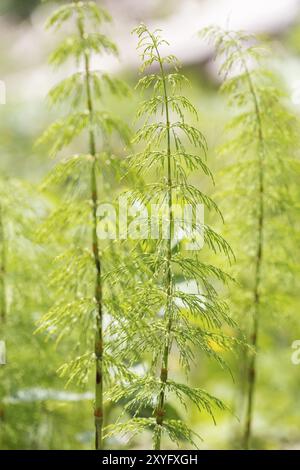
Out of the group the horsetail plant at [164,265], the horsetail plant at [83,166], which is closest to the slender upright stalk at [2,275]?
the horsetail plant at [83,166]

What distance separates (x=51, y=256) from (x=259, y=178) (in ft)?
2.58

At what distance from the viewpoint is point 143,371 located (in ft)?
6.28

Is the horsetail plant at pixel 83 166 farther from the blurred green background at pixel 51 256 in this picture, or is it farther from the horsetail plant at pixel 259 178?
the horsetail plant at pixel 259 178

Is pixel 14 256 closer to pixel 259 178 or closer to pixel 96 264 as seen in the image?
pixel 96 264

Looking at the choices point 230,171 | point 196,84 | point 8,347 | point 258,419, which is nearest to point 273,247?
point 230,171

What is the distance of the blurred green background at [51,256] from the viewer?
2.21 metres

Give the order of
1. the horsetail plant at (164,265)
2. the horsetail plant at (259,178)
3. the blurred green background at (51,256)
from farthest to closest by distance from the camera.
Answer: the blurred green background at (51,256), the horsetail plant at (259,178), the horsetail plant at (164,265)

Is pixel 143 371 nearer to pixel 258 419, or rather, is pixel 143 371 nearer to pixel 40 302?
pixel 40 302

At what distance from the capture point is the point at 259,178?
79.3 inches

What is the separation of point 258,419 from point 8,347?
1583 millimetres

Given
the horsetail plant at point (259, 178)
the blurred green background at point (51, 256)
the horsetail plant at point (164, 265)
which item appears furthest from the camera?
the blurred green background at point (51, 256)

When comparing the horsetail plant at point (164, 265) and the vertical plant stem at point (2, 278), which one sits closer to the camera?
the horsetail plant at point (164, 265)

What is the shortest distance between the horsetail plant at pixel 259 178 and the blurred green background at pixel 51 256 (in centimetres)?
9

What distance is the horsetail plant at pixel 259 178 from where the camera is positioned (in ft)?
6.40
